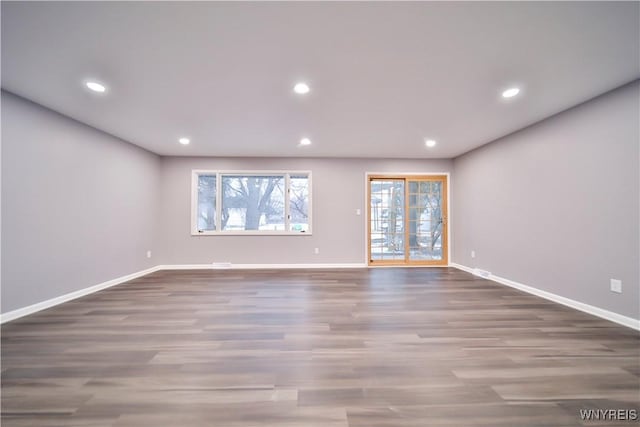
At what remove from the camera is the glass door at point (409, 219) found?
5.59 metres

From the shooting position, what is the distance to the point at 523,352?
1993mm

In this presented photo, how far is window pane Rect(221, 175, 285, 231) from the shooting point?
538 centimetres

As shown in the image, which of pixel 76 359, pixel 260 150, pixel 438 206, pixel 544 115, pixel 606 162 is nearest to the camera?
pixel 76 359

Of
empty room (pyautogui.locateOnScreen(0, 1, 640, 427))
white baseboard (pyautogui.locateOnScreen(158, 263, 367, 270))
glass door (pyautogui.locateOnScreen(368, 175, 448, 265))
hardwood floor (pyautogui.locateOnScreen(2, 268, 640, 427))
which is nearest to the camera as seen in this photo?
hardwood floor (pyautogui.locateOnScreen(2, 268, 640, 427))

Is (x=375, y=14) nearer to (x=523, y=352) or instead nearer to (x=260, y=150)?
(x=523, y=352)

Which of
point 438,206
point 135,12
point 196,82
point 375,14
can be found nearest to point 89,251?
point 196,82

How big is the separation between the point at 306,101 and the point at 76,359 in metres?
3.00

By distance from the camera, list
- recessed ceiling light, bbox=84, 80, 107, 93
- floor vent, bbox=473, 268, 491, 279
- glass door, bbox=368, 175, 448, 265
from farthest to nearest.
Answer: glass door, bbox=368, 175, 448, 265 < floor vent, bbox=473, 268, 491, 279 < recessed ceiling light, bbox=84, 80, 107, 93

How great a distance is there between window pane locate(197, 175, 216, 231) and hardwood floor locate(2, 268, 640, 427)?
89.2 inches

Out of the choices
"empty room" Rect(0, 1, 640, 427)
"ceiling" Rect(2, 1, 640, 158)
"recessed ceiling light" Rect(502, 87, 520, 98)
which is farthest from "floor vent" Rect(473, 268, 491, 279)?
"recessed ceiling light" Rect(502, 87, 520, 98)

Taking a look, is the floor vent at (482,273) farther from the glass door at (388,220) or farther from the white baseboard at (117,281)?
the white baseboard at (117,281)

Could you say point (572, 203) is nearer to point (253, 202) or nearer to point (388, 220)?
point (388, 220)

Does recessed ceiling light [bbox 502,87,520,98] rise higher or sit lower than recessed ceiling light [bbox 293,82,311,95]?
higher

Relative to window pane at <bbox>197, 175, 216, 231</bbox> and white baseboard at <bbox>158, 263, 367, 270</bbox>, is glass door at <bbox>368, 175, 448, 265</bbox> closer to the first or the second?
white baseboard at <bbox>158, 263, 367, 270</bbox>
